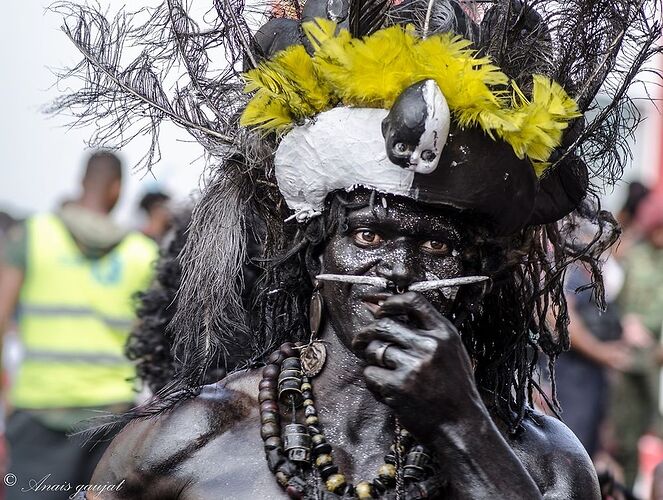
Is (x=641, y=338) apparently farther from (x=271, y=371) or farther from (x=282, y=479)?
(x=282, y=479)

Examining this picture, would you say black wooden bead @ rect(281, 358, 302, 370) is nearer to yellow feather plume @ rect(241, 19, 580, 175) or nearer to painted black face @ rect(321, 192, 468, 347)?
painted black face @ rect(321, 192, 468, 347)

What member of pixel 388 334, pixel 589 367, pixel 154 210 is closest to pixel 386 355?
pixel 388 334

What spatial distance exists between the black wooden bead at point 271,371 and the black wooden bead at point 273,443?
0.20 meters

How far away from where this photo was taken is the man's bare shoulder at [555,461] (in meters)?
3.48

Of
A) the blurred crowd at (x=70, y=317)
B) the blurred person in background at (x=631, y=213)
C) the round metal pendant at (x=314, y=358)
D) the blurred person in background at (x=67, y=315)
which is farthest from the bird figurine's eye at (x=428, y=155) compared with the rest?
the blurred person in background at (x=631, y=213)

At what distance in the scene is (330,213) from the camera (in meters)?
3.44

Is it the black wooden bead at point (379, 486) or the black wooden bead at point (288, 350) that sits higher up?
the black wooden bead at point (288, 350)

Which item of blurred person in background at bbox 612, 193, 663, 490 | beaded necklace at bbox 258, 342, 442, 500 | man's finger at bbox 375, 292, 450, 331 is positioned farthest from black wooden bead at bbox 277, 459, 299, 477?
blurred person in background at bbox 612, 193, 663, 490

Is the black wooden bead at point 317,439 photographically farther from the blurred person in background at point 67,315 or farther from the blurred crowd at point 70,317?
the blurred person in background at point 67,315

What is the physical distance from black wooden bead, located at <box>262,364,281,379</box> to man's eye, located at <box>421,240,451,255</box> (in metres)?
0.57

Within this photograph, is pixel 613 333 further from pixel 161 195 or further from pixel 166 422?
pixel 166 422

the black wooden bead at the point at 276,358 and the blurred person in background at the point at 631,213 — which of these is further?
the blurred person in background at the point at 631,213

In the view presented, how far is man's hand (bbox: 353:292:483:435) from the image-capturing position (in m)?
3.08

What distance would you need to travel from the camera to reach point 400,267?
10.7 feet
